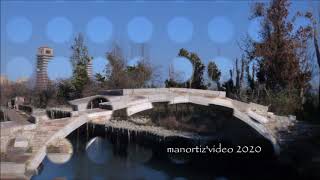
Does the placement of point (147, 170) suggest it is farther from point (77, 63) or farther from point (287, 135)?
point (77, 63)

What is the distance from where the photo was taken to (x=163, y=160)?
37.1 ft

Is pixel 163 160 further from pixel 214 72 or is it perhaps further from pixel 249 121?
pixel 214 72

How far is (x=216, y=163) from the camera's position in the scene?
35.7 ft

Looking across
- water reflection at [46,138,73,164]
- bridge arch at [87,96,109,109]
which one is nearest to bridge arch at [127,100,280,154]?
bridge arch at [87,96,109,109]

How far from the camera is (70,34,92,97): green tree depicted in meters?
12.8

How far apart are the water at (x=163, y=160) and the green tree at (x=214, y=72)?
9.37 feet

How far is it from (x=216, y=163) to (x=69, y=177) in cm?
294

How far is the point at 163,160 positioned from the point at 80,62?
4.17m

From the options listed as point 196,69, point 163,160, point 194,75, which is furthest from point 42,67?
point 196,69

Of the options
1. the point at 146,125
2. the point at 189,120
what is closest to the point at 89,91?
the point at 146,125

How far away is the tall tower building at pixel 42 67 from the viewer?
11359 millimetres

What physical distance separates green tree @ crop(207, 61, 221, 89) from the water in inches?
112

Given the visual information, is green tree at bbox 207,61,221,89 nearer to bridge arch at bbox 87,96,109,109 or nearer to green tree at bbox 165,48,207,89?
green tree at bbox 165,48,207,89

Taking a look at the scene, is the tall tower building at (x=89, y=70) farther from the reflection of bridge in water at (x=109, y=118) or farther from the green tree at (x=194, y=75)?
the green tree at (x=194, y=75)
